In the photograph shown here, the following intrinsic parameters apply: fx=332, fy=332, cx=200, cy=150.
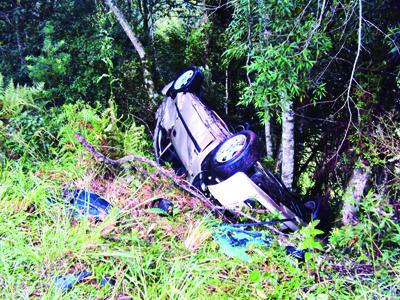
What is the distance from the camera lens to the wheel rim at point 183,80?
4.87m

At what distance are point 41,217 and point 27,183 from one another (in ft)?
1.96

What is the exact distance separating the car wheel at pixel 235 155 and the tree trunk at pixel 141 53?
286cm

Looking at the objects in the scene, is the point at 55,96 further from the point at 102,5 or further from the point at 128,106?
the point at 102,5

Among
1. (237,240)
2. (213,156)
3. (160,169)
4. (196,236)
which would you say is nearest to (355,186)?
(213,156)

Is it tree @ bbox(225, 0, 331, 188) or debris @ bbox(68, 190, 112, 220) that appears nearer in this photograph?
debris @ bbox(68, 190, 112, 220)

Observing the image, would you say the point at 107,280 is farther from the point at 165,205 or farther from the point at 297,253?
the point at 297,253

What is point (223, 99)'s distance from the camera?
624cm

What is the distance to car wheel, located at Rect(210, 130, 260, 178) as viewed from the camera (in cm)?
339

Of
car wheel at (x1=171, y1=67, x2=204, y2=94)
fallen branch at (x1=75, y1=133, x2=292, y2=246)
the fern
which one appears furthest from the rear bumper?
the fern

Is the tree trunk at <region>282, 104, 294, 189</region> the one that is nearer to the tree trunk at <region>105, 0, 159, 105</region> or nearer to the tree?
the tree

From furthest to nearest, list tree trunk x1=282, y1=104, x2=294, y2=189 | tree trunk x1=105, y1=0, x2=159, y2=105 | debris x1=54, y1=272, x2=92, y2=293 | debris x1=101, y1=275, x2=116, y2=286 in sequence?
tree trunk x1=105, y1=0, x2=159, y2=105 < tree trunk x1=282, y1=104, x2=294, y2=189 < debris x1=101, y1=275, x2=116, y2=286 < debris x1=54, y1=272, x2=92, y2=293

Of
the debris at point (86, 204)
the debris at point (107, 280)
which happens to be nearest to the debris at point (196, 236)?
the debris at point (107, 280)

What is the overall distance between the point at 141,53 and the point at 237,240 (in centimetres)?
419

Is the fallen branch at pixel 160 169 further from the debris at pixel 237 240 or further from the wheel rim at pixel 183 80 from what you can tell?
the wheel rim at pixel 183 80
